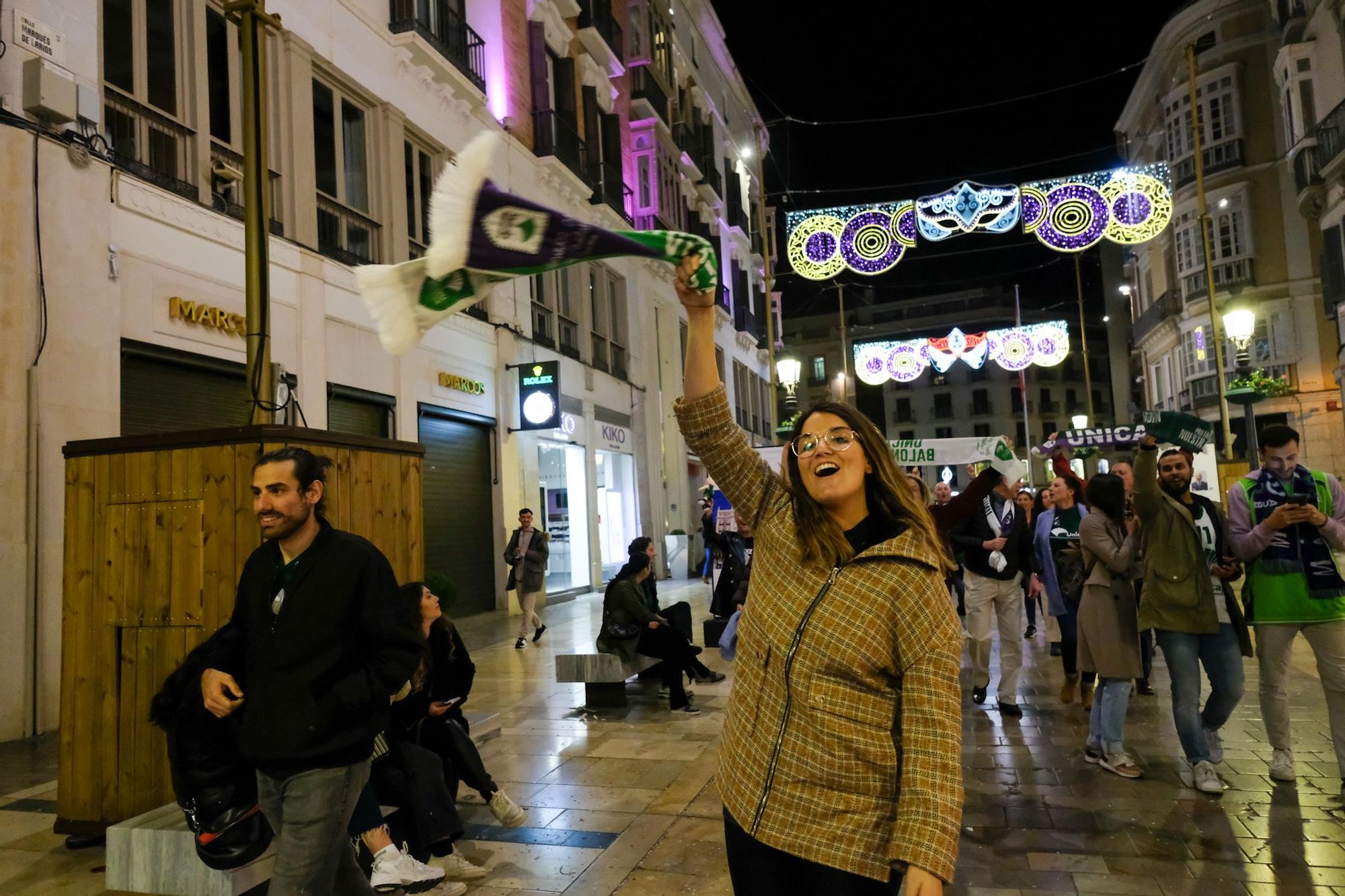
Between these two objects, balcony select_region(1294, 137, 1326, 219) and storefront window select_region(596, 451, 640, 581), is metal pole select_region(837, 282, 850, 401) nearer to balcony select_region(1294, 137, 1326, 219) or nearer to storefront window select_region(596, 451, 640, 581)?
storefront window select_region(596, 451, 640, 581)

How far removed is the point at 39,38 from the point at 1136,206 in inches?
516

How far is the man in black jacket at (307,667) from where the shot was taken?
286 cm

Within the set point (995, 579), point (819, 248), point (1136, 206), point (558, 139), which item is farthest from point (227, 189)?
point (1136, 206)

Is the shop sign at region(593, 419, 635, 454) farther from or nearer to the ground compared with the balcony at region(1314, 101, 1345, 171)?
nearer to the ground

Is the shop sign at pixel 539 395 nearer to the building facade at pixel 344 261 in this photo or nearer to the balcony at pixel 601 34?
the building facade at pixel 344 261

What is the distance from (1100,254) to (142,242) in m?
56.6

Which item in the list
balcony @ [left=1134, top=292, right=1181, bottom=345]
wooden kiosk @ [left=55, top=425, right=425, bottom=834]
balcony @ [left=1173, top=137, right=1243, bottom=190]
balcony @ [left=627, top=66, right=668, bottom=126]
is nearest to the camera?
wooden kiosk @ [left=55, top=425, right=425, bottom=834]

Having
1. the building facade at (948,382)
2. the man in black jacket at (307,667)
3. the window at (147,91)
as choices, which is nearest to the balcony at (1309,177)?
the window at (147,91)

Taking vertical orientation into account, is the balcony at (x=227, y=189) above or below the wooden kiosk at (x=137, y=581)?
above

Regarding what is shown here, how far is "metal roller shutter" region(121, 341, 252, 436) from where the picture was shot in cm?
919

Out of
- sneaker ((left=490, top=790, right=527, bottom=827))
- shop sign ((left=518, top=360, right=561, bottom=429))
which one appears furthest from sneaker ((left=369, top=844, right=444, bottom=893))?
shop sign ((left=518, top=360, right=561, bottom=429))

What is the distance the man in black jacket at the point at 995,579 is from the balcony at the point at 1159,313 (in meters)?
34.5

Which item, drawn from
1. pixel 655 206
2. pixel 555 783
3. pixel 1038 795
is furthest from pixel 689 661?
pixel 655 206

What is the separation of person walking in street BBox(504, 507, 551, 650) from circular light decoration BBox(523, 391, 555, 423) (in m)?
A: 3.90
